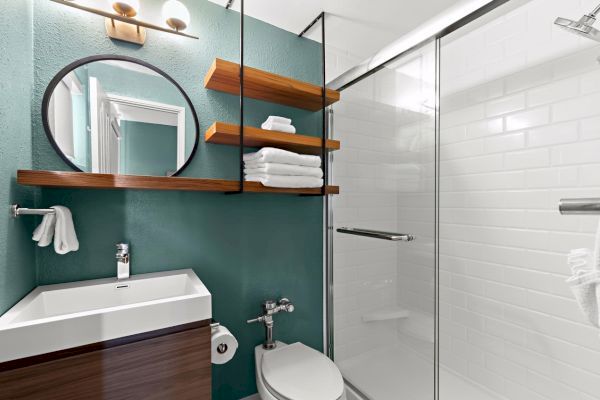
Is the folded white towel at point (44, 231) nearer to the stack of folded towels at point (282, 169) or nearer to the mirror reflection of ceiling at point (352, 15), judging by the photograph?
the stack of folded towels at point (282, 169)

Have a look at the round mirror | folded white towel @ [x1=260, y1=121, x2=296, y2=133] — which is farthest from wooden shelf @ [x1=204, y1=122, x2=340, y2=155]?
the round mirror

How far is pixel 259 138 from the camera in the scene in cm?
127

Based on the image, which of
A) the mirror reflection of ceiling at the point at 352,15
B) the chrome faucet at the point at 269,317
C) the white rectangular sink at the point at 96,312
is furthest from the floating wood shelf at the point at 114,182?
the mirror reflection of ceiling at the point at 352,15

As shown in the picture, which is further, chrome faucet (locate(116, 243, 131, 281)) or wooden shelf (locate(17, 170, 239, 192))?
chrome faucet (locate(116, 243, 131, 281))

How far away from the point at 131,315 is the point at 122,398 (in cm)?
24

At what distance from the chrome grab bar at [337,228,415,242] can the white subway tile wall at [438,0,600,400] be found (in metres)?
0.60

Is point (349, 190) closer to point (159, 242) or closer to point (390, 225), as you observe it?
point (390, 225)

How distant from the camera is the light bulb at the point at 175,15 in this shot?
1.17 m

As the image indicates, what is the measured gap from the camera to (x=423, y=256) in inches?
47.6

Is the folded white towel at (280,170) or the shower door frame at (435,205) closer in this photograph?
the shower door frame at (435,205)

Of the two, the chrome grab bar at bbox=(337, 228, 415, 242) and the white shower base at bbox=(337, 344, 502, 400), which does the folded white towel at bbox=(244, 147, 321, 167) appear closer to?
the chrome grab bar at bbox=(337, 228, 415, 242)

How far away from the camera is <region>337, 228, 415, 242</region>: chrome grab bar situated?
1.27m

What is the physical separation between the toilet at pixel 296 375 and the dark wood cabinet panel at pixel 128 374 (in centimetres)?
30

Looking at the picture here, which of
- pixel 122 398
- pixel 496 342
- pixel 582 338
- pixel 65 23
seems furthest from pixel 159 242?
pixel 582 338
